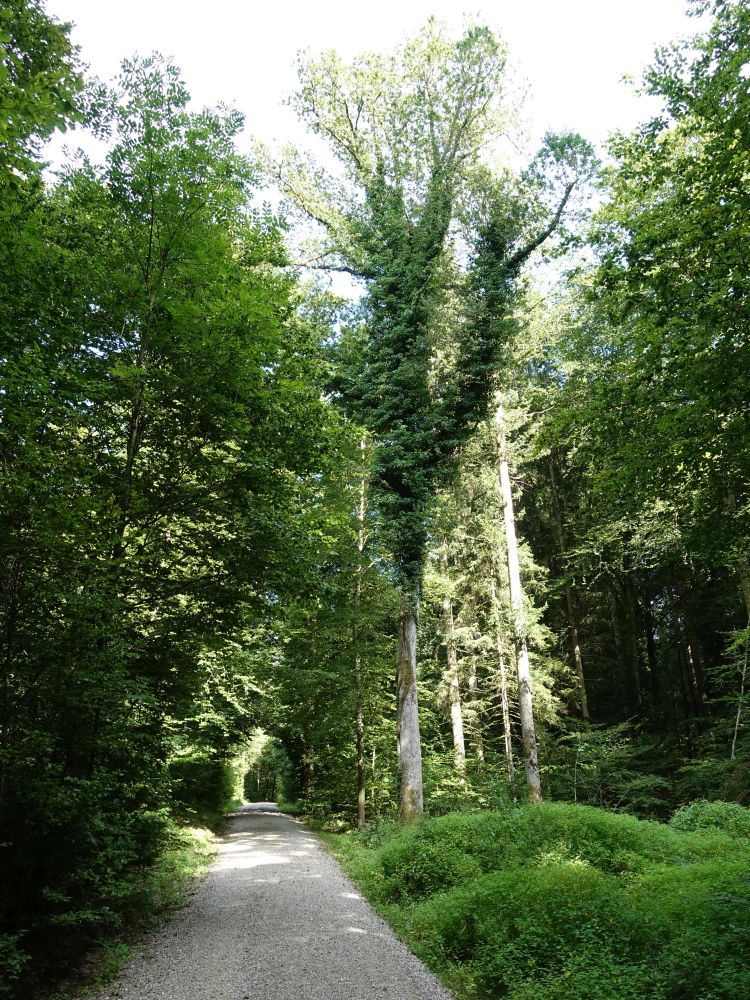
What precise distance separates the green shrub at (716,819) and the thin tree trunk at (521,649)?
294 centimetres

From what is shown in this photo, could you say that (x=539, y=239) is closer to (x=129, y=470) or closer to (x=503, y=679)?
(x=129, y=470)

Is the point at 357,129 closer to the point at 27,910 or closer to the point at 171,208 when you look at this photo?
the point at 171,208

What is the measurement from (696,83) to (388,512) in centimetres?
882

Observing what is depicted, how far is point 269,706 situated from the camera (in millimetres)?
19172

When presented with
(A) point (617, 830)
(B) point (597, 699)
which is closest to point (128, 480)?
(A) point (617, 830)

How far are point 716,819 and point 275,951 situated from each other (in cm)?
859

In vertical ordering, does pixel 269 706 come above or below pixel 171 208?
below

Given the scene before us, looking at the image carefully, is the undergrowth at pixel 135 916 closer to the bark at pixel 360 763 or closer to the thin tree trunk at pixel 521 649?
the bark at pixel 360 763

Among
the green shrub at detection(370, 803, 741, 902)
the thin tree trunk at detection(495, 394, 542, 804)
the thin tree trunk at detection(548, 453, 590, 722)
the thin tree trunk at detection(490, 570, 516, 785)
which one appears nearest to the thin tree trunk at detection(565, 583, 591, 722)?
the thin tree trunk at detection(548, 453, 590, 722)

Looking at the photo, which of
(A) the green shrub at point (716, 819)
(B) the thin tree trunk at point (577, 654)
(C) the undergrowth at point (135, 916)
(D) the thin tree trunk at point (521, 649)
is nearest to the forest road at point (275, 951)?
(C) the undergrowth at point (135, 916)

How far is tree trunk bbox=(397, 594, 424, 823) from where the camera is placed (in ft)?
38.5

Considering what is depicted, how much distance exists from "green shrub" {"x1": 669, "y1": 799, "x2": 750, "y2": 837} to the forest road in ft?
20.2

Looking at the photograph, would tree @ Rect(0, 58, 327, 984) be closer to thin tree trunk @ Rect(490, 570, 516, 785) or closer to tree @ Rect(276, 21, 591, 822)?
tree @ Rect(276, 21, 591, 822)

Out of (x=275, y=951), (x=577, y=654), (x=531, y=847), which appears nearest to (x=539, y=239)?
(x=531, y=847)
